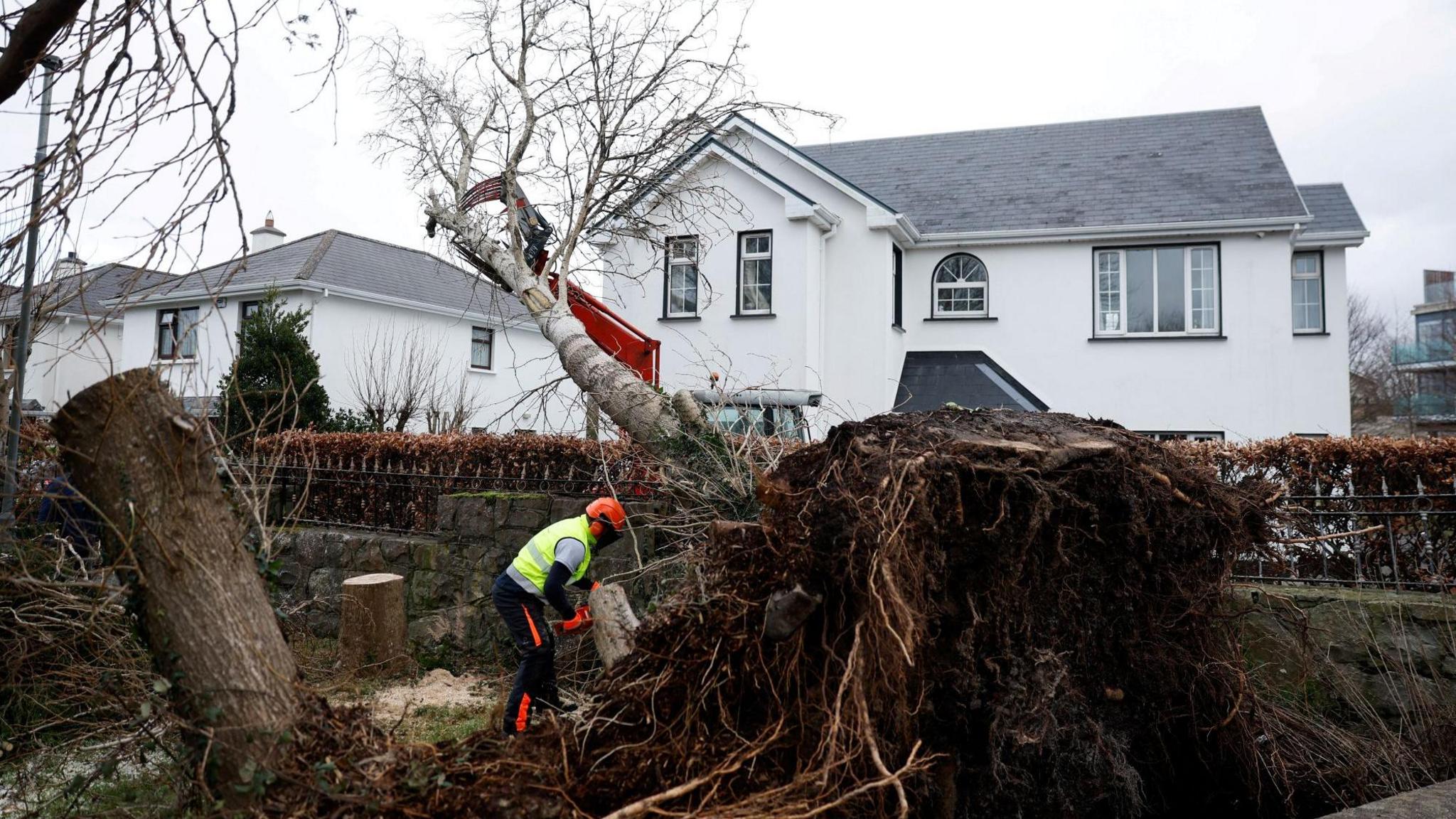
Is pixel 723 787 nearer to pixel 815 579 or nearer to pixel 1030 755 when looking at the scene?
pixel 815 579

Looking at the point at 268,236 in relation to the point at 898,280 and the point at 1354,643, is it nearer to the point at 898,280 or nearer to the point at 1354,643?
the point at 898,280

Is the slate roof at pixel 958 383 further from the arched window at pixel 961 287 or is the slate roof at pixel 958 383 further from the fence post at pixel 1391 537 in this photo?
the fence post at pixel 1391 537

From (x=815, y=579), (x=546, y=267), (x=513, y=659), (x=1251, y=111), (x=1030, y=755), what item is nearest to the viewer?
(x=815, y=579)

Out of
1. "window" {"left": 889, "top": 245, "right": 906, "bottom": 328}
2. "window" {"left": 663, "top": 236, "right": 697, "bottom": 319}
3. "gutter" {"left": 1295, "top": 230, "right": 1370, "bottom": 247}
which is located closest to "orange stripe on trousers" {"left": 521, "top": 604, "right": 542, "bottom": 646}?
"window" {"left": 663, "top": 236, "right": 697, "bottom": 319}

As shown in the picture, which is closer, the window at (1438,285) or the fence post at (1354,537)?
the fence post at (1354,537)

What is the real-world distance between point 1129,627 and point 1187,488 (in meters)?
0.76

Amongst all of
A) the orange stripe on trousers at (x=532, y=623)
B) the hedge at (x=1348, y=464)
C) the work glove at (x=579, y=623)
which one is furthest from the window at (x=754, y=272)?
the orange stripe on trousers at (x=532, y=623)

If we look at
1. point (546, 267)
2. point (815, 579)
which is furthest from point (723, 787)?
point (546, 267)

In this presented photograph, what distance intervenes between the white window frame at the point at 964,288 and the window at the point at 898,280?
1.69 feet

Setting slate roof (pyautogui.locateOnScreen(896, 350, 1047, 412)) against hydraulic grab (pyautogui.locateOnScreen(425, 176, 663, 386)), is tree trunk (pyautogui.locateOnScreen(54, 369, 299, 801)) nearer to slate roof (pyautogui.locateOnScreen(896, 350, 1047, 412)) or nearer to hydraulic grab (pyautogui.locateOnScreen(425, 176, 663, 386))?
hydraulic grab (pyautogui.locateOnScreen(425, 176, 663, 386))

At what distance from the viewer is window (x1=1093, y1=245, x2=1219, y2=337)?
50.2 feet

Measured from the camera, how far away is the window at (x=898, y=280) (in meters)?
16.0

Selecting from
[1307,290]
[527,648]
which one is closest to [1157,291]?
[1307,290]

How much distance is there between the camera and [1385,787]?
507cm
